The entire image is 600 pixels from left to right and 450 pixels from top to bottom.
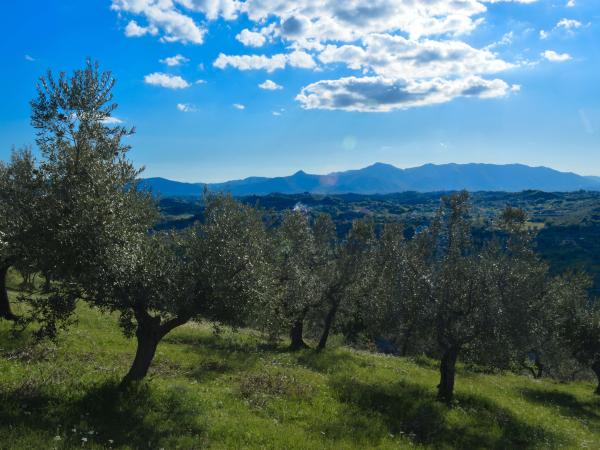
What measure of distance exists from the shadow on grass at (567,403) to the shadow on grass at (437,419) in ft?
34.2

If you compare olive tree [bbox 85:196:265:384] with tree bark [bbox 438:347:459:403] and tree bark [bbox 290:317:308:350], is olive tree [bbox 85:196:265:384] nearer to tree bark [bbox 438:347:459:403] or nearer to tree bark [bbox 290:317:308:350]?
tree bark [bbox 438:347:459:403]

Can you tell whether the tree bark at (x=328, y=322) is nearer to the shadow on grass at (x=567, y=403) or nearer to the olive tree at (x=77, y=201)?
the shadow on grass at (x=567, y=403)

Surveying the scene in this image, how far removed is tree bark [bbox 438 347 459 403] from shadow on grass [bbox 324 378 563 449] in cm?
73

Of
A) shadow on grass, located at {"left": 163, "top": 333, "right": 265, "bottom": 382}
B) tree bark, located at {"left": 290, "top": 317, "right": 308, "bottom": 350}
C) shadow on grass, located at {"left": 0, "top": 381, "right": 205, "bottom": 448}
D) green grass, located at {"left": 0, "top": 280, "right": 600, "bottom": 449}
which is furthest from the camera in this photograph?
tree bark, located at {"left": 290, "top": 317, "right": 308, "bottom": 350}

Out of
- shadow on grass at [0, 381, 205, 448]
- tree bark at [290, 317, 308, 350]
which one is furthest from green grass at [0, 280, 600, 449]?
tree bark at [290, 317, 308, 350]

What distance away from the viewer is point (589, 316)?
41844mm

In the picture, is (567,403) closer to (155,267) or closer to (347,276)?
(347,276)

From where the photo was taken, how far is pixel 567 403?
36312mm

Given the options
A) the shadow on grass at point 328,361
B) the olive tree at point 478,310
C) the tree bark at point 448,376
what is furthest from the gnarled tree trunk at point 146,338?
the tree bark at point 448,376

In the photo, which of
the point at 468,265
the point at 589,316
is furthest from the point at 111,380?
the point at 589,316

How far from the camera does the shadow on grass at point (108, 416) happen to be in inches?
562

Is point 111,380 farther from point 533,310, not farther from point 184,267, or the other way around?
point 533,310

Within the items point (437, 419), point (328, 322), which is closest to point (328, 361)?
point (328, 322)

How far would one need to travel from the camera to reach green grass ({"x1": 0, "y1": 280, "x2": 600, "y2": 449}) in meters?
15.5
